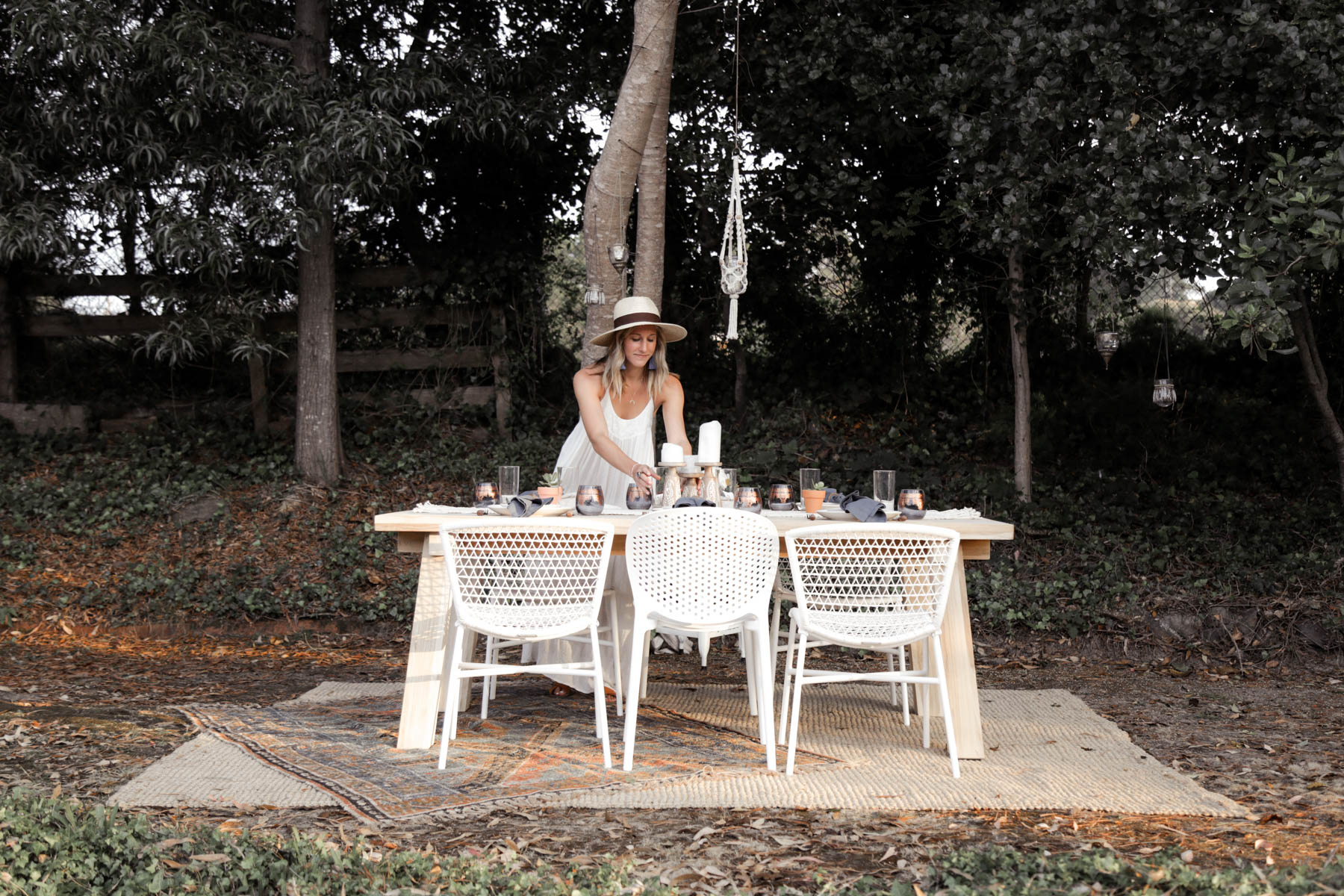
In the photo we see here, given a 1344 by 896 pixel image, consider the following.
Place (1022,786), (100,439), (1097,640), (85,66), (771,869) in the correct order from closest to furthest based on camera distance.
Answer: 1. (771,869)
2. (1022,786)
3. (1097,640)
4. (85,66)
5. (100,439)

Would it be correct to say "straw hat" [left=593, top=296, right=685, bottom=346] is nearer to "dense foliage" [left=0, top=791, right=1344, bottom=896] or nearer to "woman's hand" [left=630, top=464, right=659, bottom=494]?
"woman's hand" [left=630, top=464, right=659, bottom=494]

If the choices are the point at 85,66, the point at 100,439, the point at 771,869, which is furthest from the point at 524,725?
the point at 100,439

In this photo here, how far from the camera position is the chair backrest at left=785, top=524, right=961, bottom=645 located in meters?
3.85

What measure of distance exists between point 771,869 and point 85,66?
20.7 ft

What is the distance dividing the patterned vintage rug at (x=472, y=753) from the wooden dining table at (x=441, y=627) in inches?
6.7

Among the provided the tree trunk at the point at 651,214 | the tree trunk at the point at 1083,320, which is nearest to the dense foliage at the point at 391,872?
the tree trunk at the point at 651,214

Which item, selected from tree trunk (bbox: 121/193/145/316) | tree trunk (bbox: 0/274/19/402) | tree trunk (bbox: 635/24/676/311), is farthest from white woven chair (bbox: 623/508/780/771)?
tree trunk (bbox: 0/274/19/402)

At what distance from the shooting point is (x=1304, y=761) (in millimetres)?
4055

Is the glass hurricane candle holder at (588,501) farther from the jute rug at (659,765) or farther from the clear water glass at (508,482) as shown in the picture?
the jute rug at (659,765)

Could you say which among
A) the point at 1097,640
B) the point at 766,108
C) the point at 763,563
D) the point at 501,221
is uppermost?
the point at 766,108

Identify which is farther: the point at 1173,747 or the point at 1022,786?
the point at 1173,747

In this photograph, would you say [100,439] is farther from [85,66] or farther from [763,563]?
[763,563]

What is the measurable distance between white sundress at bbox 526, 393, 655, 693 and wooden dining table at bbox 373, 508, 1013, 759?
0.53 m

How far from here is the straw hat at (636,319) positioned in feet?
16.9
